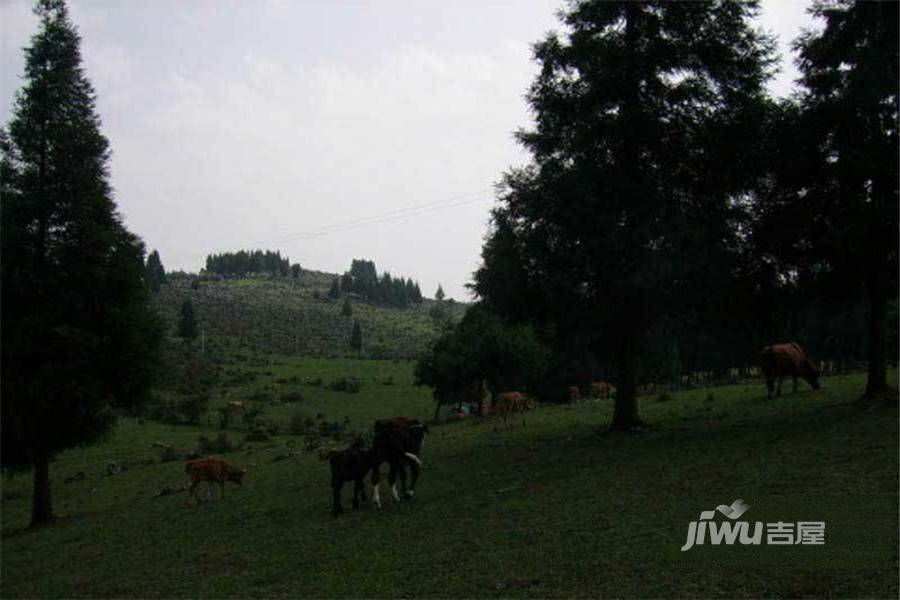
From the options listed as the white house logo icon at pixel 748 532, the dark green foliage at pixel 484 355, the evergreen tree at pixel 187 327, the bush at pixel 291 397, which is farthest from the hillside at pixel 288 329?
the white house logo icon at pixel 748 532

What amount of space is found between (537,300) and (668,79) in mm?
7811

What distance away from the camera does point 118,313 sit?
2383 cm

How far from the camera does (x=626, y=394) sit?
74.1 ft

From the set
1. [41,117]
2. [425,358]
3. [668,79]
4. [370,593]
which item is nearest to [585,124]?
[668,79]

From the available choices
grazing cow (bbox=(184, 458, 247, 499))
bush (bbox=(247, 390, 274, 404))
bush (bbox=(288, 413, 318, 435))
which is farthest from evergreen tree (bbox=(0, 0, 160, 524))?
bush (bbox=(247, 390, 274, 404))

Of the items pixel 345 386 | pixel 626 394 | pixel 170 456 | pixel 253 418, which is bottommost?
pixel 253 418

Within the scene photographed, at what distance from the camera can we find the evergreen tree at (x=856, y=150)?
60.6 ft

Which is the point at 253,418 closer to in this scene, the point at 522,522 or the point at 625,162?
the point at 625,162

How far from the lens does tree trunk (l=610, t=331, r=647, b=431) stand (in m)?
Result: 22.4

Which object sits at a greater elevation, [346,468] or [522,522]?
[346,468]

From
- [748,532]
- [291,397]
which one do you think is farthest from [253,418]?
[748,532]

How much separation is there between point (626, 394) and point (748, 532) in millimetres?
12255

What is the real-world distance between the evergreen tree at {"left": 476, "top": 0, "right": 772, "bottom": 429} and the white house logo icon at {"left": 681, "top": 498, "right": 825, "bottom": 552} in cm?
1012

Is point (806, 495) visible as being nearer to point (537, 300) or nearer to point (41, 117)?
point (537, 300)
